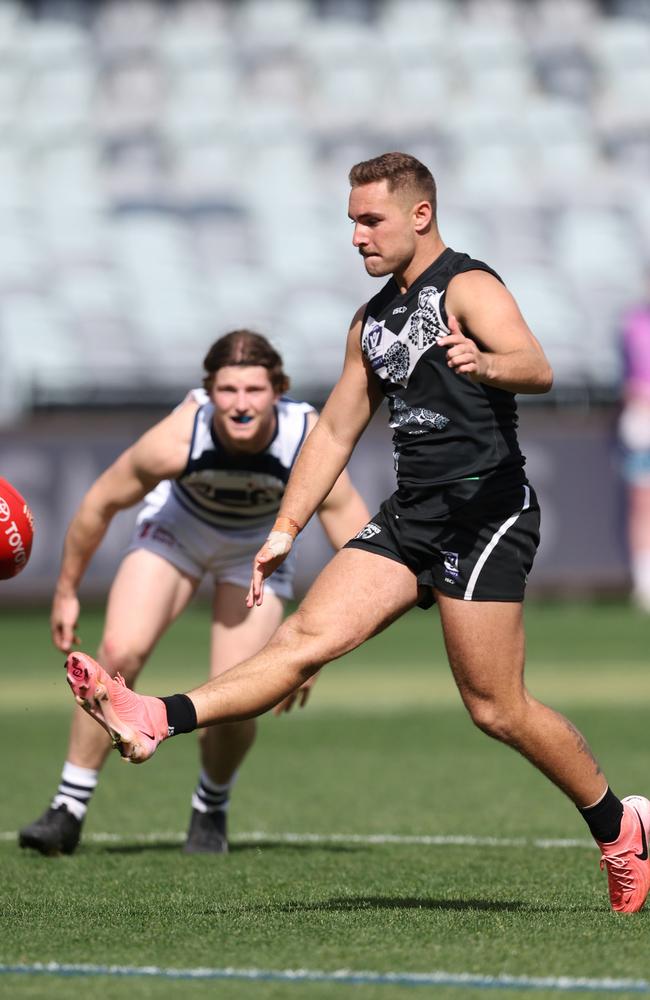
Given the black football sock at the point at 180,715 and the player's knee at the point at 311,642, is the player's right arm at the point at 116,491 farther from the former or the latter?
the black football sock at the point at 180,715

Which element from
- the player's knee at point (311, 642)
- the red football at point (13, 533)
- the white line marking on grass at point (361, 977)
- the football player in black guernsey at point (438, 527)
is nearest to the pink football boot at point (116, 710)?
the football player in black guernsey at point (438, 527)

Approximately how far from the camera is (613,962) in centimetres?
477

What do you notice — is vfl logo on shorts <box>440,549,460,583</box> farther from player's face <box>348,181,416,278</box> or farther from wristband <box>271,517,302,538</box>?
player's face <box>348,181,416,278</box>

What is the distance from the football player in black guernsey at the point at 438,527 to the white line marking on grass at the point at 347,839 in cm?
154

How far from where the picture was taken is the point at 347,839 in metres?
7.61

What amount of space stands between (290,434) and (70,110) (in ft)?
62.1

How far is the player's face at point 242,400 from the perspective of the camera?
7.05 m

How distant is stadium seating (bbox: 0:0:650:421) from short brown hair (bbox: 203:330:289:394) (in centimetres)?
1467

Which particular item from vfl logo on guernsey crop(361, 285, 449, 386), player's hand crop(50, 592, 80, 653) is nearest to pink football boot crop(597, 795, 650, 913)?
vfl logo on guernsey crop(361, 285, 449, 386)

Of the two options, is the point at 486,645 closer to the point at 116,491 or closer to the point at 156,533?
the point at 116,491

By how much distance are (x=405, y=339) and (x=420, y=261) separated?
270 millimetres

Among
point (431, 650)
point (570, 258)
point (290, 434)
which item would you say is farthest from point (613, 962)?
point (570, 258)

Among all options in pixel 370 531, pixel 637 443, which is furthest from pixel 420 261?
pixel 637 443

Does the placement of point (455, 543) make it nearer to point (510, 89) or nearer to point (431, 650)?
point (431, 650)
